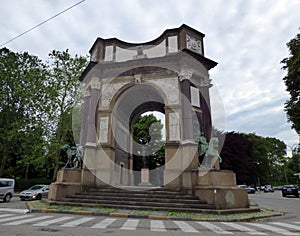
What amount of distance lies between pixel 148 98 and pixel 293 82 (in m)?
12.2

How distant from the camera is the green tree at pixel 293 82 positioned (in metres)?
19.6

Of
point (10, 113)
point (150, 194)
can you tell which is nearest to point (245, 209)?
point (150, 194)

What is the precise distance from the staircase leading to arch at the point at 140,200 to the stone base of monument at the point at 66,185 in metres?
0.32

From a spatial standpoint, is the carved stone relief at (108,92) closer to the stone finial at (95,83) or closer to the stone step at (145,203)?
the stone finial at (95,83)

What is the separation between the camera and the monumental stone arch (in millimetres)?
12967

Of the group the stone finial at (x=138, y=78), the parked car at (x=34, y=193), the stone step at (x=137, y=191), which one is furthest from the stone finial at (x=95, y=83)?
the parked car at (x=34, y=193)

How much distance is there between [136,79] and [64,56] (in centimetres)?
1311

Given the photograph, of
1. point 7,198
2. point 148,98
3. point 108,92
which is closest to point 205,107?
point 148,98

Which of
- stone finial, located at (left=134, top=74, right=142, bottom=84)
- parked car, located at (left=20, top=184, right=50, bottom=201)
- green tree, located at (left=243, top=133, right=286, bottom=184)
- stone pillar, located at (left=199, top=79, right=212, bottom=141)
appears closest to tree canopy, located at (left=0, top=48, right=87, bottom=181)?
parked car, located at (left=20, top=184, right=50, bottom=201)

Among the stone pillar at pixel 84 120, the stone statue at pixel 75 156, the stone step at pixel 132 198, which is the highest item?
the stone pillar at pixel 84 120

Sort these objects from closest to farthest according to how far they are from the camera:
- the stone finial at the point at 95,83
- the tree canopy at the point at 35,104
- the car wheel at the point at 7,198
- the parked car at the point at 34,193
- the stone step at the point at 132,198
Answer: the stone step at the point at 132,198 < the car wheel at the point at 7,198 < the stone finial at the point at 95,83 < the parked car at the point at 34,193 < the tree canopy at the point at 35,104

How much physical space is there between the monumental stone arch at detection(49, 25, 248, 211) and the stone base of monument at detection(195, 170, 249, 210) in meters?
0.10

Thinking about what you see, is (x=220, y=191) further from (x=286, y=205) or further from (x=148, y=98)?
(x=148, y=98)

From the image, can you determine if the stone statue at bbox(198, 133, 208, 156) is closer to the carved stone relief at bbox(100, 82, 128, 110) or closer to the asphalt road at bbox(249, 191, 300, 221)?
the asphalt road at bbox(249, 191, 300, 221)
